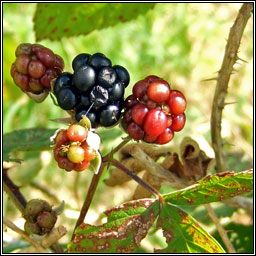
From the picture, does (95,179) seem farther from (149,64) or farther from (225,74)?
(149,64)

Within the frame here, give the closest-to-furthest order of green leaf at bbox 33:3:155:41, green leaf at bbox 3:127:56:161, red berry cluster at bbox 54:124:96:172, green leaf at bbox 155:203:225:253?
red berry cluster at bbox 54:124:96:172 < green leaf at bbox 155:203:225:253 < green leaf at bbox 3:127:56:161 < green leaf at bbox 33:3:155:41

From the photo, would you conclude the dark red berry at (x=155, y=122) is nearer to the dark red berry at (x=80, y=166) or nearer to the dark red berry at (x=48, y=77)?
the dark red berry at (x=80, y=166)

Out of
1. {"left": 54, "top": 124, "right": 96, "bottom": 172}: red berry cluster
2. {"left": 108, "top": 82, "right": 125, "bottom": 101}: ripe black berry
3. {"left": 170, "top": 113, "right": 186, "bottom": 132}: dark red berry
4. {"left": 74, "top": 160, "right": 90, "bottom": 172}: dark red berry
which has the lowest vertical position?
{"left": 74, "top": 160, "right": 90, "bottom": 172}: dark red berry

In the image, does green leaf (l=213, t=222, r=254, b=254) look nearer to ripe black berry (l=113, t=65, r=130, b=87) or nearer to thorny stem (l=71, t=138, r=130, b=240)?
thorny stem (l=71, t=138, r=130, b=240)

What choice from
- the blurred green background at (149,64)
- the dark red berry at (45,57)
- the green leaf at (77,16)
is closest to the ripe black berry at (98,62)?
the dark red berry at (45,57)

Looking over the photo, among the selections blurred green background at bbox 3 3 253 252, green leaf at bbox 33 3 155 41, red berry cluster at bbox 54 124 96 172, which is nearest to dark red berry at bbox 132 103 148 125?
red berry cluster at bbox 54 124 96 172

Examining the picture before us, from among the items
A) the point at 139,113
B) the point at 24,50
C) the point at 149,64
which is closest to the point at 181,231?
the point at 139,113
